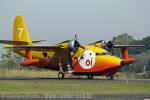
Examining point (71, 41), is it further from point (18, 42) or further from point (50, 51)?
point (18, 42)

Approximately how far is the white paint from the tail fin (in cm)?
1035

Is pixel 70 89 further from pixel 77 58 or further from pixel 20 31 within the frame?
pixel 20 31

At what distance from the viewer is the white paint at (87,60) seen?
133 feet

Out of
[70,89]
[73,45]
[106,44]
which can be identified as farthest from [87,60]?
[70,89]

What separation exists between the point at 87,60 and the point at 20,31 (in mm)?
12230

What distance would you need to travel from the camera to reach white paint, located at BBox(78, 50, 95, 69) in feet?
133

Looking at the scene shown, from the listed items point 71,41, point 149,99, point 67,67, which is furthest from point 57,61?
point 149,99

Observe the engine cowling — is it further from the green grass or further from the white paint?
the green grass

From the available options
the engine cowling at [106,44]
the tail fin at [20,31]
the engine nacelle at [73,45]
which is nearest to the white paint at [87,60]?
the engine nacelle at [73,45]

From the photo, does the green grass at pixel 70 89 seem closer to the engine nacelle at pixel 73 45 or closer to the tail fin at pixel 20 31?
the engine nacelle at pixel 73 45

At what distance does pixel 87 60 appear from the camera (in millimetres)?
40938

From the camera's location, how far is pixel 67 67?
1690 inches

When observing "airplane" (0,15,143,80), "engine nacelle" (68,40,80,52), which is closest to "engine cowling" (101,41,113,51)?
"airplane" (0,15,143,80)

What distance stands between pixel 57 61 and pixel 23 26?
864cm
